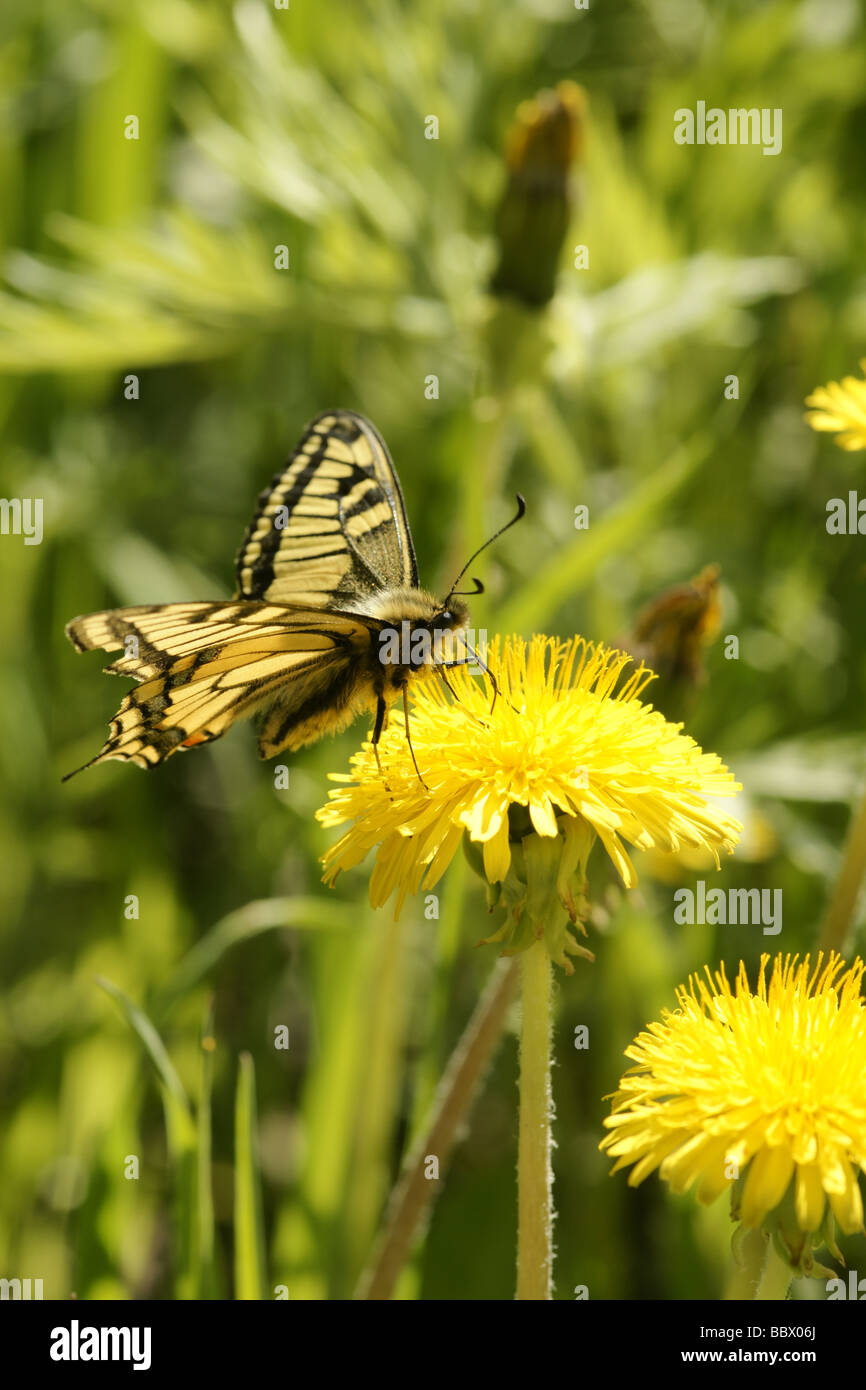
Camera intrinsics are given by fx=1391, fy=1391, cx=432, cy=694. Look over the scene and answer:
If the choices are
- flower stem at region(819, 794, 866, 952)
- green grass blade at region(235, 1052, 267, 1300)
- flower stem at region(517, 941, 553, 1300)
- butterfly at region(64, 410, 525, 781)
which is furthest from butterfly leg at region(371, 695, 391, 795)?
flower stem at region(819, 794, 866, 952)

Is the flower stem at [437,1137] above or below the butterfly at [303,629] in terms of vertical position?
below

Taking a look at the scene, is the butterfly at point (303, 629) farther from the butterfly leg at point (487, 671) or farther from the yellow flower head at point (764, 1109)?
the yellow flower head at point (764, 1109)

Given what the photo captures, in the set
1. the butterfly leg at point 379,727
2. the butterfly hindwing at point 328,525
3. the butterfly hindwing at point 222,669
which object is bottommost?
the butterfly leg at point 379,727

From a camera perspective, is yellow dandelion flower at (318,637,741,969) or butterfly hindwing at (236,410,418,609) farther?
butterfly hindwing at (236,410,418,609)

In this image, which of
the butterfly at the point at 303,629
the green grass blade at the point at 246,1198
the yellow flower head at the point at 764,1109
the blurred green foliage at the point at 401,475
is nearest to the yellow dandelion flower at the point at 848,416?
the blurred green foliage at the point at 401,475

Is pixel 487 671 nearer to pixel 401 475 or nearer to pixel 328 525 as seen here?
pixel 328 525

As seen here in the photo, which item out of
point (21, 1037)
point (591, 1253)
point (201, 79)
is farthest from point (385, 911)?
point (201, 79)

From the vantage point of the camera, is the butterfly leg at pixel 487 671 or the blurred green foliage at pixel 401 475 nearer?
the butterfly leg at pixel 487 671

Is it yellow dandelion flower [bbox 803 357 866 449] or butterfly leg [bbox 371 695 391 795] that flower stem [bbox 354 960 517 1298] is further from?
yellow dandelion flower [bbox 803 357 866 449]
